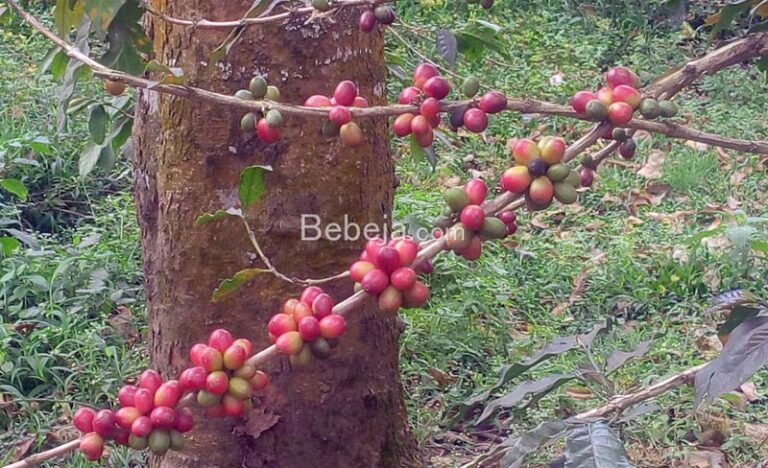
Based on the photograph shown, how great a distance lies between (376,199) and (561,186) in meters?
0.92

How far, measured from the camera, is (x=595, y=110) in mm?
1074

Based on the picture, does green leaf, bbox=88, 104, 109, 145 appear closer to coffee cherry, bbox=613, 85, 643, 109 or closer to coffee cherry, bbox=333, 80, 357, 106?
coffee cherry, bbox=333, 80, 357, 106

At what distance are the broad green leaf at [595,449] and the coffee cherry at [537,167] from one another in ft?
1.19

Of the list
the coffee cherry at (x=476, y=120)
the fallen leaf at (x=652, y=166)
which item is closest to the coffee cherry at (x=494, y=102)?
the coffee cherry at (x=476, y=120)

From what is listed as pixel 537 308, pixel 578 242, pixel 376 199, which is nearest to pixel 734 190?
pixel 578 242

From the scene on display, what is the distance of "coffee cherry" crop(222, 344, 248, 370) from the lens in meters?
1.13

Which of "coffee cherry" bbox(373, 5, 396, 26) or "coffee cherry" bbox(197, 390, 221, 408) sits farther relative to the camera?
"coffee cherry" bbox(373, 5, 396, 26)

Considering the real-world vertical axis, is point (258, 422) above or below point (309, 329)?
below

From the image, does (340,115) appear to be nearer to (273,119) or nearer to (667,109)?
(273,119)

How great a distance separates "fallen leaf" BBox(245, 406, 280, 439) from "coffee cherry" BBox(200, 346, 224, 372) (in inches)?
28.2

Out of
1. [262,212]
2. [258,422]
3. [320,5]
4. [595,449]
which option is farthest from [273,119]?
[258,422]

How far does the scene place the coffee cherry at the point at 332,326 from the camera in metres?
1.09

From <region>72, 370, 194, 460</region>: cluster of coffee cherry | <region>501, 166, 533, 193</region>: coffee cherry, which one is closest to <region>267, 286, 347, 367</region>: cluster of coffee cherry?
<region>72, 370, 194, 460</region>: cluster of coffee cherry

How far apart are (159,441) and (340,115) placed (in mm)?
431
